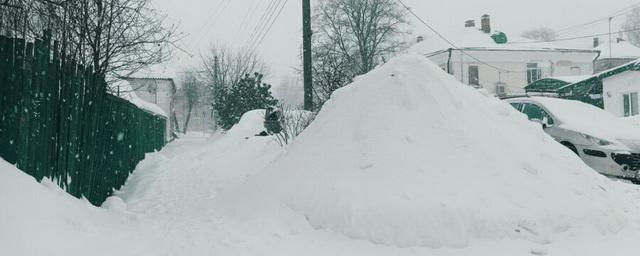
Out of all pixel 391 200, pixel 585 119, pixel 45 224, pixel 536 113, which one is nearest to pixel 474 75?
pixel 536 113

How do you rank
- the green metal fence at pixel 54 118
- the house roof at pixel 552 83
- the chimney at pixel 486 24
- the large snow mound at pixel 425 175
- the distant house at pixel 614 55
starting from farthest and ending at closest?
the distant house at pixel 614 55 < the chimney at pixel 486 24 < the house roof at pixel 552 83 < the green metal fence at pixel 54 118 < the large snow mound at pixel 425 175

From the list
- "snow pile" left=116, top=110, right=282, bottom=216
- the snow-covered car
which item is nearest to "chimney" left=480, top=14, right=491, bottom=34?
"snow pile" left=116, top=110, right=282, bottom=216

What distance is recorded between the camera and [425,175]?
4.79 metres

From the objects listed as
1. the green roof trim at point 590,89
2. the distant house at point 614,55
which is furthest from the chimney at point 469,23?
the green roof trim at point 590,89

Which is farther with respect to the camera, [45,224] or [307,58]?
[307,58]

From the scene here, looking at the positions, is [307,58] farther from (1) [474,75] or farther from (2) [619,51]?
(2) [619,51]

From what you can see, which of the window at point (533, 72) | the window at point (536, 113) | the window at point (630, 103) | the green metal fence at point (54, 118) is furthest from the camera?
the window at point (533, 72)

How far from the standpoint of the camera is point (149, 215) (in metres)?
6.29

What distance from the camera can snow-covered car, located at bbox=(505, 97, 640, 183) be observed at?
8.57m

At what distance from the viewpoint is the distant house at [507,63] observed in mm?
38000

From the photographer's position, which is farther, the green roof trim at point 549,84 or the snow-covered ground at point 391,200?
the green roof trim at point 549,84

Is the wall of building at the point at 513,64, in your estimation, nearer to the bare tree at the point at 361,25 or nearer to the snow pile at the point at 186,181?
the bare tree at the point at 361,25

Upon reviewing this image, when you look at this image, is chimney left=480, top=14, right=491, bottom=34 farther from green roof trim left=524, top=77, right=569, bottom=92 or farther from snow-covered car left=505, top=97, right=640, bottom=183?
snow-covered car left=505, top=97, right=640, bottom=183

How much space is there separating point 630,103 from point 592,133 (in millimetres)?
15227
